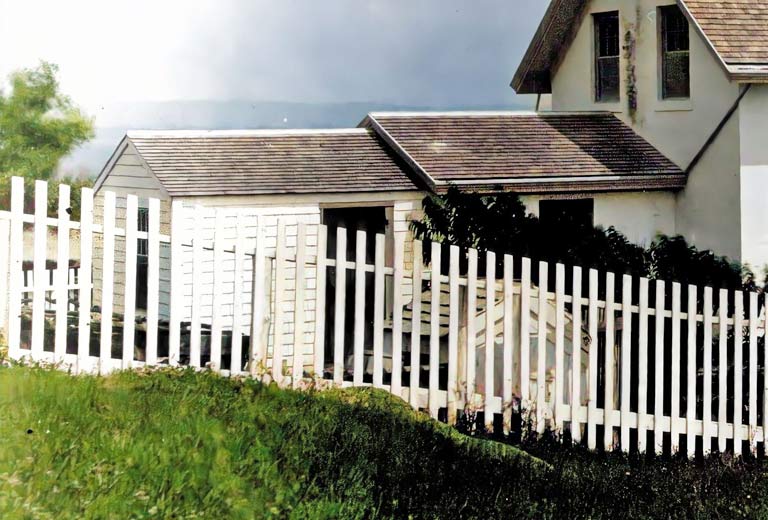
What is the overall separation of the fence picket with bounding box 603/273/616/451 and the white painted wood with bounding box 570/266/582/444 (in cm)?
24

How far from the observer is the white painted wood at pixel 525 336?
9.40 m

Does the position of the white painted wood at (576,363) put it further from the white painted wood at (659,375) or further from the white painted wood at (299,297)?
the white painted wood at (299,297)

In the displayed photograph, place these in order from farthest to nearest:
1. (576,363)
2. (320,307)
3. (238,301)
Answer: (576,363) < (320,307) < (238,301)

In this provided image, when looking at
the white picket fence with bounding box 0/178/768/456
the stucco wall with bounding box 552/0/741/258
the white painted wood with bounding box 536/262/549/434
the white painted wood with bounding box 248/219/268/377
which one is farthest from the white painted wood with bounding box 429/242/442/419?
the stucco wall with bounding box 552/0/741/258

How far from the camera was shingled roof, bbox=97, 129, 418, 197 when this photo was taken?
12961 mm

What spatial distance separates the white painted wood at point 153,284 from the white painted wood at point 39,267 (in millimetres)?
712

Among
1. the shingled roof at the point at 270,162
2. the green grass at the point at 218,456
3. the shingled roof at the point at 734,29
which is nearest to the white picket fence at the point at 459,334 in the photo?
the green grass at the point at 218,456

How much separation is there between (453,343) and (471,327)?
0.64 ft

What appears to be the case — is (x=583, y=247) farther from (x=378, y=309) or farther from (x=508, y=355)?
(x=378, y=309)

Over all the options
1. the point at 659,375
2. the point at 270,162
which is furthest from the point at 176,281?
the point at 270,162

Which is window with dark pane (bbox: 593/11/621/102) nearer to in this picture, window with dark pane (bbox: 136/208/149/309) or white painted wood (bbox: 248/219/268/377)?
window with dark pane (bbox: 136/208/149/309)

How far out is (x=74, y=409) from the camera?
6328 millimetres

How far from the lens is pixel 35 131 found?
844 cm

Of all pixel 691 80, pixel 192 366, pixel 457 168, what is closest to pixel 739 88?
pixel 691 80
